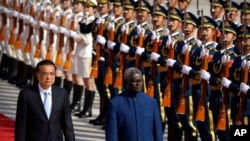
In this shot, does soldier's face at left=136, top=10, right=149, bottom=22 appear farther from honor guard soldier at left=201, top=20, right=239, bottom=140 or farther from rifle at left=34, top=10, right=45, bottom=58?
rifle at left=34, top=10, right=45, bottom=58

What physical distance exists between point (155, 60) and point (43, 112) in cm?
448

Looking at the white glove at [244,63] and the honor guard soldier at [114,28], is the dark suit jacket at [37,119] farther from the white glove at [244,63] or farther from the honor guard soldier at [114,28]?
the honor guard soldier at [114,28]

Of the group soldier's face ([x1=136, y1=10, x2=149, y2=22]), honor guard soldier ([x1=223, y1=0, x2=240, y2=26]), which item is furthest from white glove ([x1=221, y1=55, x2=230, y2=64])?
soldier's face ([x1=136, y1=10, x2=149, y2=22])

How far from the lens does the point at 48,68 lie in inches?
398

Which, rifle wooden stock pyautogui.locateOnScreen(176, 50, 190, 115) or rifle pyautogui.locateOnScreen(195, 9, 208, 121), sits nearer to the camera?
rifle pyautogui.locateOnScreen(195, 9, 208, 121)

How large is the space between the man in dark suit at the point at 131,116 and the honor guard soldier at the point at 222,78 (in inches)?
120

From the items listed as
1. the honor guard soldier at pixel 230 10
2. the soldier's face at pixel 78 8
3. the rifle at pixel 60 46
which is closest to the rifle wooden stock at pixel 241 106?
the honor guard soldier at pixel 230 10

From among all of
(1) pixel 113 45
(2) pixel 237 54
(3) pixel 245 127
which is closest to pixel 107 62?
(1) pixel 113 45

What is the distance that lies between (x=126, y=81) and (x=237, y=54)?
362cm

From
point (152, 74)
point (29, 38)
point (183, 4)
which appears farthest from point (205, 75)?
point (29, 38)

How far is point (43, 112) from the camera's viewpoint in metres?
10.1

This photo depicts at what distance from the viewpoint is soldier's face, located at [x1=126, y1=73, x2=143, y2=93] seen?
9.77m

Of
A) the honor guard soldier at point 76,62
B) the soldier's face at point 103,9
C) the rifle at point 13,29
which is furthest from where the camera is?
the rifle at point 13,29

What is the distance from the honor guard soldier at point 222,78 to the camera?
1297cm
